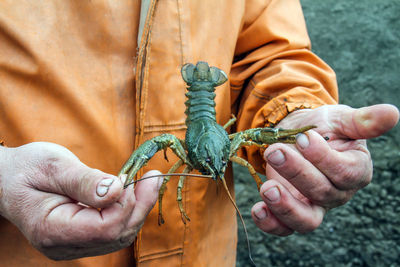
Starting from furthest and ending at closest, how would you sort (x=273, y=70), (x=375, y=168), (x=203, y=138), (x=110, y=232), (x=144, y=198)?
1. (x=375, y=168)
2. (x=273, y=70)
3. (x=203, y=138)
4. (x=144, y=198)
5. (x=110, y=232)

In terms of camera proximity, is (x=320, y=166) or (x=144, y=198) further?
(x=320, y=166)

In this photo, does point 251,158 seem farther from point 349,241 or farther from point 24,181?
point 349,241

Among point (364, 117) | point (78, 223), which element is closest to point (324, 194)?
point (364, 117)

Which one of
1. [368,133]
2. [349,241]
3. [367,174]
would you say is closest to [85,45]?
[368,133]

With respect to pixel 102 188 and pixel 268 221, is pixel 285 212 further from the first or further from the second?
pixel 102 188

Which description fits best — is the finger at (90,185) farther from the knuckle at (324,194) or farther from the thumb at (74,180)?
the knuckle at (324,194)

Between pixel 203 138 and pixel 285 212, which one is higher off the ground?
pixel 203 138

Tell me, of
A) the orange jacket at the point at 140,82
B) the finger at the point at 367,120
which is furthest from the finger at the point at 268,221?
the finger at the point at 367,120

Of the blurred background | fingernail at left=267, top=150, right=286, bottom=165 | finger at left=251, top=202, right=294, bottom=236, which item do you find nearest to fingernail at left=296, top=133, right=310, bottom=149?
fingernail at left=267, top=150, right=286, bottom=165
